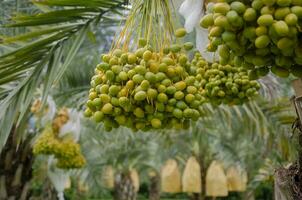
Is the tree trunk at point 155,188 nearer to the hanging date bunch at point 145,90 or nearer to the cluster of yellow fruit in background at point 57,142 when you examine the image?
the cluster of yellow fruit in background at point 57,142

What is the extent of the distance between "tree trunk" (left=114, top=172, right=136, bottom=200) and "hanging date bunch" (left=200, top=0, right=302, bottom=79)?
1264cm

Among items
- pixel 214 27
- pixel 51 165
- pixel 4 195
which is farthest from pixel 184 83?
pixel 51 165

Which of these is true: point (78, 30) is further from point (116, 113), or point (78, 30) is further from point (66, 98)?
point (66, 98)

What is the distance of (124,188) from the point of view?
13.3m

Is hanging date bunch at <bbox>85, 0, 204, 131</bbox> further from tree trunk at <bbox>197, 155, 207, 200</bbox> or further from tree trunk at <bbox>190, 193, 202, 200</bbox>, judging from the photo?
tree trunk at <bbox>190, 193, 202, 200</bbox>

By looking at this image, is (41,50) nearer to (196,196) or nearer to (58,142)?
(58,142)

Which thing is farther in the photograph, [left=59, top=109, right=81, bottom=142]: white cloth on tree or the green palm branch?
[left=59, top=109, right=81, bottom=142]: white cloth on tree

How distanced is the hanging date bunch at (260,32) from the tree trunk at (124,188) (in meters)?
12.6

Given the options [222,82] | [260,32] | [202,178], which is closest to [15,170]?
[222,82]

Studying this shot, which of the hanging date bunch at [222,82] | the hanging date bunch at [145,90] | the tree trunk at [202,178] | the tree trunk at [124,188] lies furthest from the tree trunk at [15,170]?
the tree trunk at [124,188]

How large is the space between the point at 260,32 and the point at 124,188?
12.9m

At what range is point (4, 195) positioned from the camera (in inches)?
163

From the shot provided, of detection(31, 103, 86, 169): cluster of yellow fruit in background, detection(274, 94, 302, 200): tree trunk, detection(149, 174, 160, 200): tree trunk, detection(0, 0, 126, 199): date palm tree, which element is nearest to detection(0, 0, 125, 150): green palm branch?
detection(0, 0, 126, 199): date palm tree

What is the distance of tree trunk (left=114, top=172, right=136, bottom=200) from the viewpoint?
1317 centimetres
